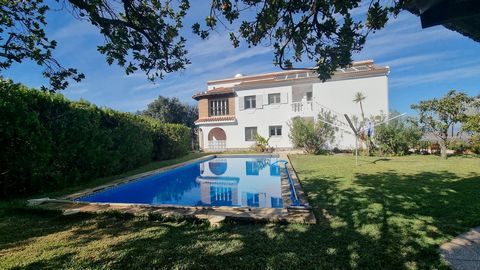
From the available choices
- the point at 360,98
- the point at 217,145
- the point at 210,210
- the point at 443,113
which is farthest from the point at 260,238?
the point at 217,145

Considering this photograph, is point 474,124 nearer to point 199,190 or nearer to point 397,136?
point 397,136

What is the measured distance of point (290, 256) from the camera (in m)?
3.88

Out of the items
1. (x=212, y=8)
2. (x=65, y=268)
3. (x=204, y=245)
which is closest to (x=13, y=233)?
(x=65, y=268)

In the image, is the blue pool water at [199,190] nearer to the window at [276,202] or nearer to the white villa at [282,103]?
the window at [276,202]

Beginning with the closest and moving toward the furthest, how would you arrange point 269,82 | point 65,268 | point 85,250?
1. point 65,268
2. point 85,250
3. point 269,82

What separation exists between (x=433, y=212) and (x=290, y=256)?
412 centimetres

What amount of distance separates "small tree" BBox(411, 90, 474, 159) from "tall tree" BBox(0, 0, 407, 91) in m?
16.2

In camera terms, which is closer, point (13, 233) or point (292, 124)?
point (13, 233)

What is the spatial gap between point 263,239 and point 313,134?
→ 19.2 metres

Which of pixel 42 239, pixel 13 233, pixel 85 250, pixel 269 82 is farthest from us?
pixel 269 82

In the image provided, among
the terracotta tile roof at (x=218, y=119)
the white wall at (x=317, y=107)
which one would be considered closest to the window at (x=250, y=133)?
the white wall at (x=317, y=107)

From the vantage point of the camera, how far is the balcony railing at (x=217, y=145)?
3025 cm

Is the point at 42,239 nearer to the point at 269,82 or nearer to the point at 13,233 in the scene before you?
the point at 13,233

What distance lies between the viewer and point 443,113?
1708 cm
